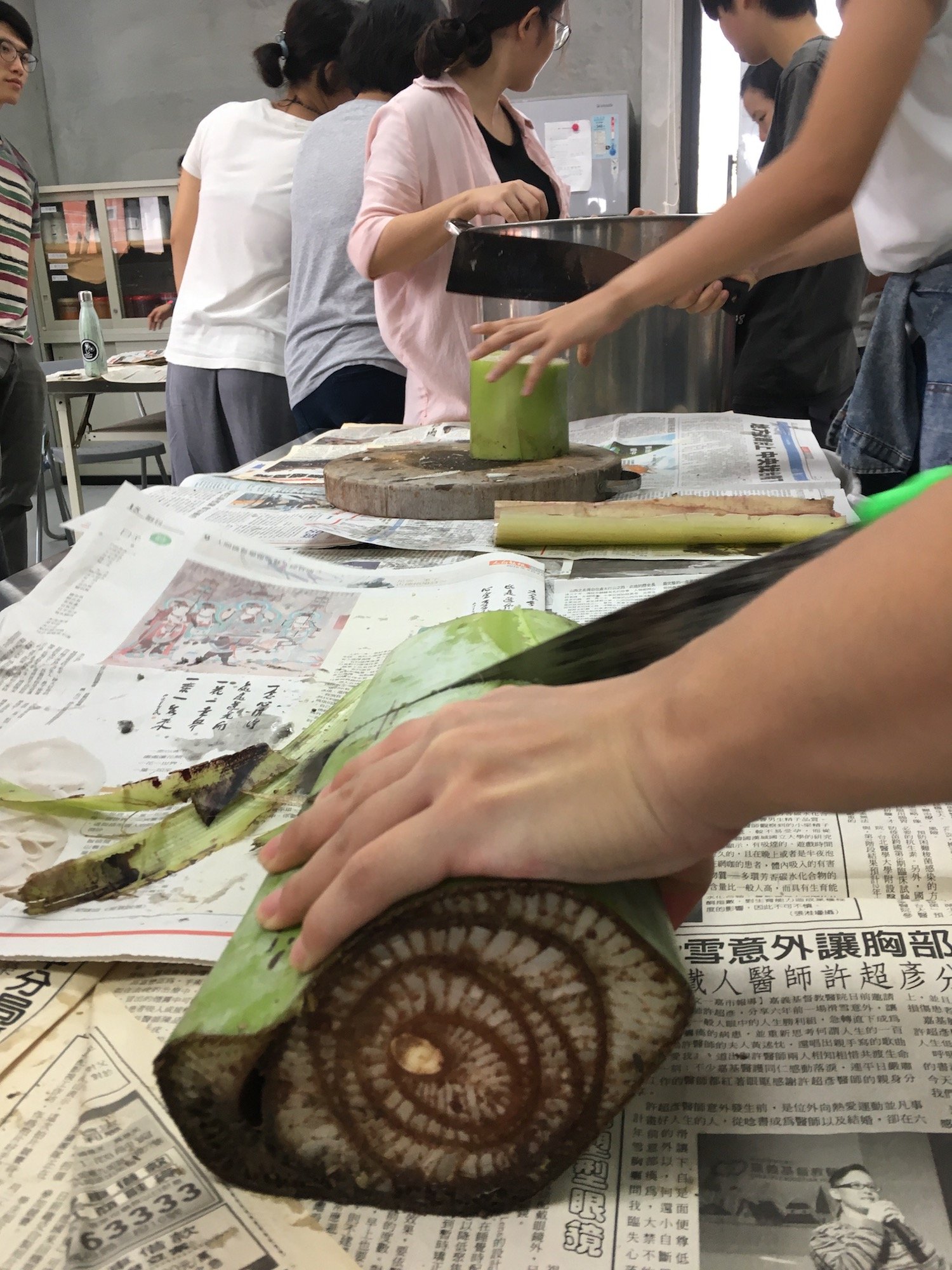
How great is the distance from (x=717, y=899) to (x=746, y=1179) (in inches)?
6.4

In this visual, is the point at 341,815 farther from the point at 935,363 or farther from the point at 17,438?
the point at 17,438

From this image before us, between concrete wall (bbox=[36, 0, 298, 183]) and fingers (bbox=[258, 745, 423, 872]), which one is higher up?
concrete wall (bbox=[36, 0, 298, 183])

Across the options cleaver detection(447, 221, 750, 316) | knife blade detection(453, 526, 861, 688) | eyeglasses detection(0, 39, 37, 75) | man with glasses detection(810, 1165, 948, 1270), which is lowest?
man with glasses detection(810, 1165, 948, 1270)

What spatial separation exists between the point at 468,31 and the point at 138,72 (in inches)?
135

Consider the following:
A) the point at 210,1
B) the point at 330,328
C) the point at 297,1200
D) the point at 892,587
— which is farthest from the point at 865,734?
the point at 210,1

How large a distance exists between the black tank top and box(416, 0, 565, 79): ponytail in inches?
4.5

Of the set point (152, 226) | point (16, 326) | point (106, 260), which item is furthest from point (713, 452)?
point (106, 260)

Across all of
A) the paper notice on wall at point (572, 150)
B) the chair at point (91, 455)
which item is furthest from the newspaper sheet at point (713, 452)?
the paper notice on wall at point (572, 150)

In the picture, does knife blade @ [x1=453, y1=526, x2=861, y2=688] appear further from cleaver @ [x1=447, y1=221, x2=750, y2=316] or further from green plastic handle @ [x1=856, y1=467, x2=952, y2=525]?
cleaver @ [x1=447, y1=221, x2=750, y2=316]

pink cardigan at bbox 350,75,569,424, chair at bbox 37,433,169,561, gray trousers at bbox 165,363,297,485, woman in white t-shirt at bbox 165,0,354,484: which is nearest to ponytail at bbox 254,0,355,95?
woman in white t-shirt at bbox 165,0,354,484

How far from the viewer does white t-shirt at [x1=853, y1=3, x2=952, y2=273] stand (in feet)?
2.95

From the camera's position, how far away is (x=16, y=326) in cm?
204

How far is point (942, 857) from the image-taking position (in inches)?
20.0

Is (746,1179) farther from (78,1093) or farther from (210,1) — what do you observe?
(210,1)
